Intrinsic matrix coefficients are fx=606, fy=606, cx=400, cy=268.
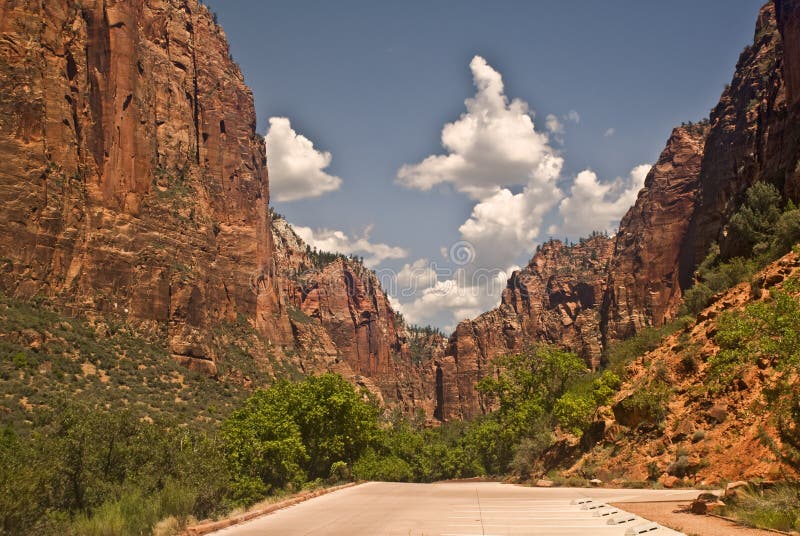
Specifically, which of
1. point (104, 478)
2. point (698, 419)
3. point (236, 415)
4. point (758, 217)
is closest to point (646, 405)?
point (698, 419)

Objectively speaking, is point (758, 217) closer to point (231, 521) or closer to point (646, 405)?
point (646, 405)

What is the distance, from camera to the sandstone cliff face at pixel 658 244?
404 ft

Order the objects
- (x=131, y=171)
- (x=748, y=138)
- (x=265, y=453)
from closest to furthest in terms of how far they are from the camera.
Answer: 1. (x=265, y=453)
2. (x=748, y=138)
3. (x=131, y=171)

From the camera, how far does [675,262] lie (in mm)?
122938

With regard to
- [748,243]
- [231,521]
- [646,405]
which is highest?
[748,243]

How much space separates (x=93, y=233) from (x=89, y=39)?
3514cm

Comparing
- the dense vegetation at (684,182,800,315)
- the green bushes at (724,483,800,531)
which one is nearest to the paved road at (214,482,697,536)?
the green bushes at (724,483,800,531)

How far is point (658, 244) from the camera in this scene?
125250 millimetres

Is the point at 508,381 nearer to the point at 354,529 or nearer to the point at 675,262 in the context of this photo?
the point at 354,529

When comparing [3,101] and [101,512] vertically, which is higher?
[3,101]

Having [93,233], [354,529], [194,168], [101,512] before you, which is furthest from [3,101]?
[354,529]

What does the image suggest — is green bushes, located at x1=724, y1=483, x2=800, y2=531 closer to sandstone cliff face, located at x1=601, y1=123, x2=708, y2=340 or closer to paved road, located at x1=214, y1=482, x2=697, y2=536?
paved road, located at x1=214, y1=482, x2=697, y2=536

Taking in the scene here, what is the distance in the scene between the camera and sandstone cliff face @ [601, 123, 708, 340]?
12325cm

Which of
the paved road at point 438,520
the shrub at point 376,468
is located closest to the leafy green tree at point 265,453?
the shrub at point 376,468
